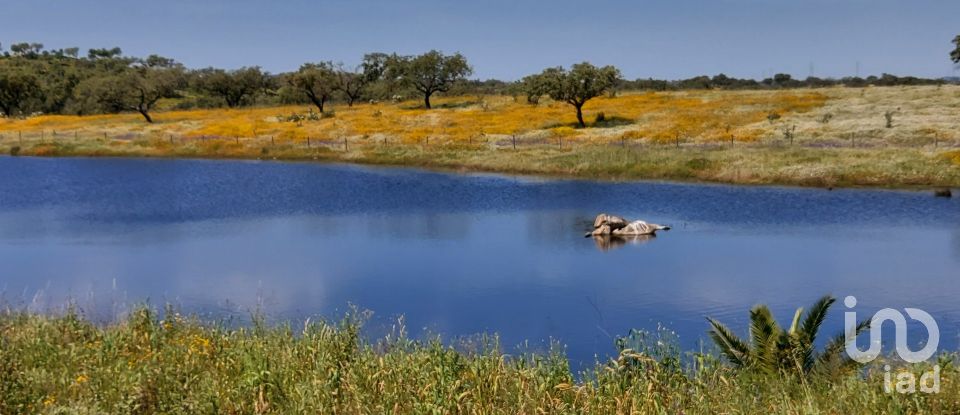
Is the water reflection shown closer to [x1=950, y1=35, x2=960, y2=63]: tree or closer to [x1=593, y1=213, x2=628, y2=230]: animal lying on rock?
[x1=593, y1=213, x2=628, y2=230]: animal lying on rock

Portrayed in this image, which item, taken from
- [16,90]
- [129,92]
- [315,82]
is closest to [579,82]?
[315,82]

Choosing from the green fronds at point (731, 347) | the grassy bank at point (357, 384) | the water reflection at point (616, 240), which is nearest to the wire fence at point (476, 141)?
the water reflection at point (616, 240)

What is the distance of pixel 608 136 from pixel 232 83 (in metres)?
74.7

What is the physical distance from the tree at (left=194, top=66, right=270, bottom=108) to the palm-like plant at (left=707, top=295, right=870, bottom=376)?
386ft

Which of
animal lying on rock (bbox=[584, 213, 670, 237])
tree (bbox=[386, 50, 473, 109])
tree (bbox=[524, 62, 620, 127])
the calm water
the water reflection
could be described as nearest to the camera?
the calm water

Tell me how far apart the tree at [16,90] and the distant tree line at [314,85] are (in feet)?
0.49

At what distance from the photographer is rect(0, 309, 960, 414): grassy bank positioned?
32.1 feet

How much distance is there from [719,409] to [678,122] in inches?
2605

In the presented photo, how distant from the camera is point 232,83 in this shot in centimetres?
12238

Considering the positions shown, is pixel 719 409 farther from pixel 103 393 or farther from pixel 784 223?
pixel 784 223

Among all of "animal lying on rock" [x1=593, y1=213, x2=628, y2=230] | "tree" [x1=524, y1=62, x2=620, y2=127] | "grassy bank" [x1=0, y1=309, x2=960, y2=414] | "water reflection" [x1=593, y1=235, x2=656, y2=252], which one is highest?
"tree" [x1=524, y1=62, x2=620, y2=127]

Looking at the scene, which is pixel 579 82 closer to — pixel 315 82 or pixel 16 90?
pixel 315 82

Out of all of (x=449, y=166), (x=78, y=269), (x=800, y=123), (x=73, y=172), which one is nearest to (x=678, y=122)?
(x=800, y=123)

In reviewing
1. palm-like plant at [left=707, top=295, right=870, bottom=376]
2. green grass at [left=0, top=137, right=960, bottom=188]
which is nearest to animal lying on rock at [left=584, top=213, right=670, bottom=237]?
green grass at [left=0, top=137, right=960, bottom=188]
